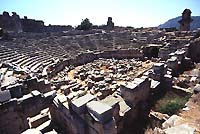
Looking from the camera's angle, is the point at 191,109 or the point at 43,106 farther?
the point at 43,106

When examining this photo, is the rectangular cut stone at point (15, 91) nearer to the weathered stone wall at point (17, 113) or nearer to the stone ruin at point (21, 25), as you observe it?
the weathered stone wall at point (17, 113)

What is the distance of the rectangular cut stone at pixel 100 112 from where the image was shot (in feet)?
13.8

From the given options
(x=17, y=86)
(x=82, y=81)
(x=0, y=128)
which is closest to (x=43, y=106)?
(x=17, y=86)

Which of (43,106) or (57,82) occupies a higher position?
(43,106)

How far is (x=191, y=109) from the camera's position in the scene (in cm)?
531

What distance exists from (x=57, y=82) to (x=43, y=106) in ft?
21.3

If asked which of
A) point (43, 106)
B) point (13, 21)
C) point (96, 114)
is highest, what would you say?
point (13, 21)

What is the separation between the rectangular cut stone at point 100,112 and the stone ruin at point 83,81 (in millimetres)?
23

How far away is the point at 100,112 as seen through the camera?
421 centimetres

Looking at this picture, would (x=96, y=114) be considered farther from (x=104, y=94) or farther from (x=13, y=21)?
(x=13, y=21)

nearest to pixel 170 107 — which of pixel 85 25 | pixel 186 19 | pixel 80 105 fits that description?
pixel 80 105

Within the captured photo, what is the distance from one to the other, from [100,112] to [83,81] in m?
10.9

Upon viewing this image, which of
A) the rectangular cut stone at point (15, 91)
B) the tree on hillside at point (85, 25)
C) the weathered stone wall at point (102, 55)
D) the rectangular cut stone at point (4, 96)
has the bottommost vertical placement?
the weathered stone wall at point (102, 55)

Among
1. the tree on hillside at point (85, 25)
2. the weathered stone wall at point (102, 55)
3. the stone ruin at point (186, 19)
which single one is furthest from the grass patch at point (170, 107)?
the tree on hillside at point (85, 25)
